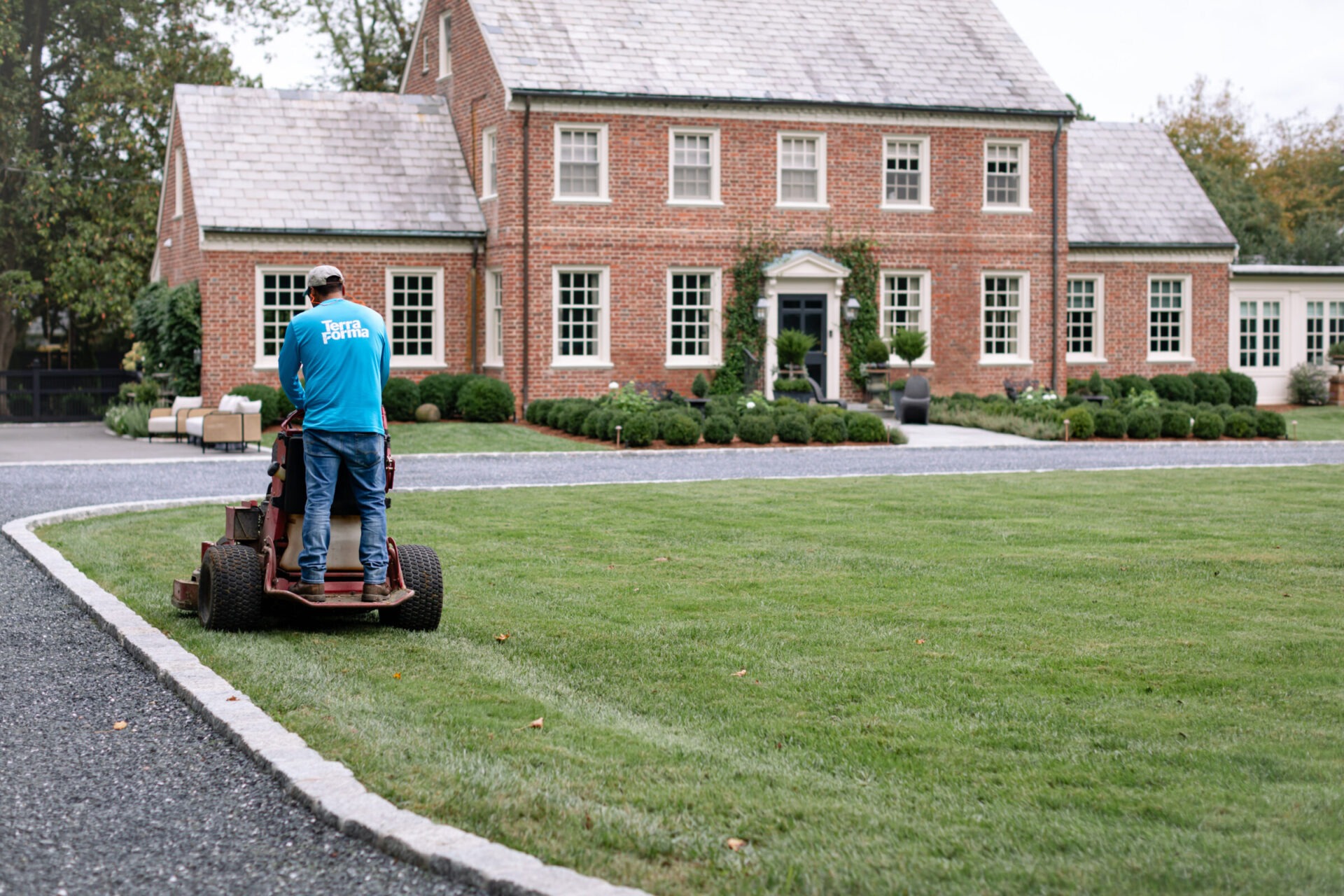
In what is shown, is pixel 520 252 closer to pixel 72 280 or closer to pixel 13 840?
pixel 72 280

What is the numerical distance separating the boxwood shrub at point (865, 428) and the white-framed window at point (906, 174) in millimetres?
7841

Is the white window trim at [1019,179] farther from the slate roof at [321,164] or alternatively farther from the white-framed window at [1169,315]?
the slate roof at [321,164]

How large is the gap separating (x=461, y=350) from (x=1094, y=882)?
2707cm

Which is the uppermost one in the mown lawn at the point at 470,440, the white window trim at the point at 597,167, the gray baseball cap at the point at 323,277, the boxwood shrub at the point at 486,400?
the white window trim at the point at 597,167

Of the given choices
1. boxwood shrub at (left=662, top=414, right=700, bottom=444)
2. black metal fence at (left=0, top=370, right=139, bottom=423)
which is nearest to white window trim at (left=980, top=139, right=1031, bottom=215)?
boxwood shrub at (left=662, top=414, right=700, bottom=444)

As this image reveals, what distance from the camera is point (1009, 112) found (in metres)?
31.5

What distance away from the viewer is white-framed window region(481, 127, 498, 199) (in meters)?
30.2

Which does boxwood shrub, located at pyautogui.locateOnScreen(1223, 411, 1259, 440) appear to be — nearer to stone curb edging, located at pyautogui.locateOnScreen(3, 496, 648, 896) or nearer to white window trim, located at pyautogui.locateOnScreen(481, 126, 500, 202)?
white window trim, located at pyautogui.locateOnScreen(481, 126, 500, 202)

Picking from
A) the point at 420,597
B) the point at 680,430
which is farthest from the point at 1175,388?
the point at 420,597

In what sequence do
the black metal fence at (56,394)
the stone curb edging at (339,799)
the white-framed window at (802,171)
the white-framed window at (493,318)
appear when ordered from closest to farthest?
1. the stone curb edging at (339,799)
2. the white-framed window at (493,318)
3. the white-framed window at (802,171)
4. the black metal fence at (56,394)

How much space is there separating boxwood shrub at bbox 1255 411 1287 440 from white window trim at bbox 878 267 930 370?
7.63m

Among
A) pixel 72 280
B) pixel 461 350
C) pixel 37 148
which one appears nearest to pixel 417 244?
pixel 461 350

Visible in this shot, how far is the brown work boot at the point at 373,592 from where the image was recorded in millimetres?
7848

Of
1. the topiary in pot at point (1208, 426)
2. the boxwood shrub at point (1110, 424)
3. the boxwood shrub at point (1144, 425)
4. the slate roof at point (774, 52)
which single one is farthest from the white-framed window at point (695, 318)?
the topiary in pot at point (1208, 426)
